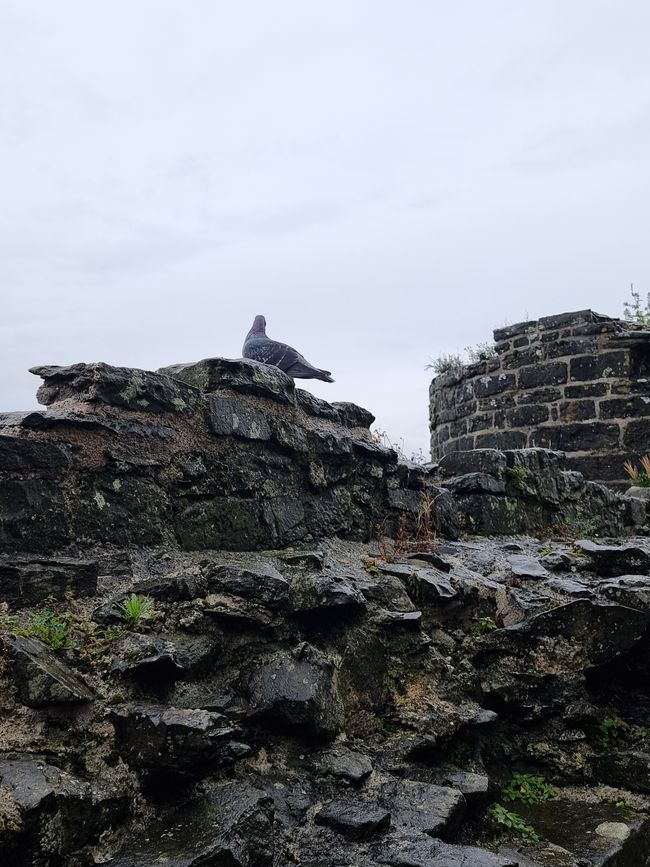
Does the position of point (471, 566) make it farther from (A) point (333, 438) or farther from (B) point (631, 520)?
(B) point (631, 520)

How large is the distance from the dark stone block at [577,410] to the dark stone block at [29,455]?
7879 millimetres

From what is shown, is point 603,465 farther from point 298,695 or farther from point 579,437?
point 298,695

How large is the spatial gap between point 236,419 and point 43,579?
1494mm

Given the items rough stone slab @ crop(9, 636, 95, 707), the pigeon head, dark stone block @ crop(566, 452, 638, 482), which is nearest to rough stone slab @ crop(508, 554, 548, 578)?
rough stone slab @ crop(9, 636, 95, 707)

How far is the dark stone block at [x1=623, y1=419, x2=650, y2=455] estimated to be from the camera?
9375 millimetres

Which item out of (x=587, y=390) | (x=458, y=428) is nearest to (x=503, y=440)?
(x=458, y=428)

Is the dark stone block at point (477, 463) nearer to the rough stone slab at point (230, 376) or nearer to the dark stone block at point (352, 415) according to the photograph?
the dark stone block at point (352, 415)

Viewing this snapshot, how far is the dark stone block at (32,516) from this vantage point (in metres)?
3.18

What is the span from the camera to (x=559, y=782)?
3.49 metres

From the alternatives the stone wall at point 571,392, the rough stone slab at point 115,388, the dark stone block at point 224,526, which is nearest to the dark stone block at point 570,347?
the stone wall at point 571,392

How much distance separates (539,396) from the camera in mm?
10125

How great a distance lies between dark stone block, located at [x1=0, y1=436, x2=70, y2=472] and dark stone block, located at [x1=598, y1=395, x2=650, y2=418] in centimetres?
795

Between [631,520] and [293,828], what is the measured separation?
571 cm

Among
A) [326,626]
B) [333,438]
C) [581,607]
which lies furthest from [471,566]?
[326,626]
